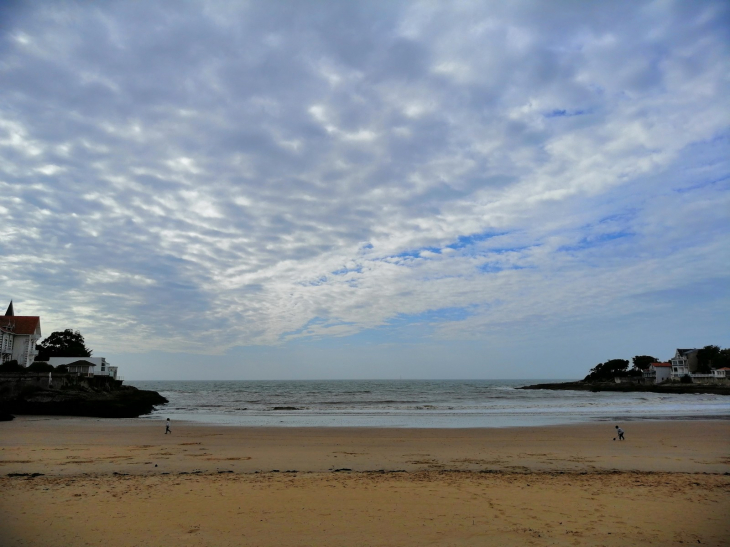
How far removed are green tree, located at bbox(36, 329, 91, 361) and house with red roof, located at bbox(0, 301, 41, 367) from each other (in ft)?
63.6

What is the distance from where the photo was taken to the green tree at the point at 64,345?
73550 mm

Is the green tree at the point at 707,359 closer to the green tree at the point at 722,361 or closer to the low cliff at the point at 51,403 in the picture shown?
Answer: the green tree at the point at 722,361

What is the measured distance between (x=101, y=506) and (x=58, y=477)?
374 centimetres

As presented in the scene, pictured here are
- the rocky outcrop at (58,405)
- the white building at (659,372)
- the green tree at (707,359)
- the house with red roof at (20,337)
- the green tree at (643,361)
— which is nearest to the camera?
the rocky outcrop at (58,405)

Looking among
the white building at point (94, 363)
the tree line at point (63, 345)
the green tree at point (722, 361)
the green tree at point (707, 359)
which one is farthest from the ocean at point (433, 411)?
the green tree at point (707, 359)

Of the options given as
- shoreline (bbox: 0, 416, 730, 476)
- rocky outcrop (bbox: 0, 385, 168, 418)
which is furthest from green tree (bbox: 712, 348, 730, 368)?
rocky outcrop (bbox: 0, 385, 168, 418)

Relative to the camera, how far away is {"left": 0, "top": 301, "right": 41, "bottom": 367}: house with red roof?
51.7 meters

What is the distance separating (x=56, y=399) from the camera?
33.9 m

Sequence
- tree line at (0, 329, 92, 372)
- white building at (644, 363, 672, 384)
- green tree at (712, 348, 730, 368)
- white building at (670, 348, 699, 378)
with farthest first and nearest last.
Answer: white building at (644, 363, 672, 384) < white building at (670, 348, 699, 378) < green tree at (712, 348, 730, 368) < tree line at (0, 329, 92, 372)

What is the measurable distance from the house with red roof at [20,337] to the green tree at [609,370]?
136 meters

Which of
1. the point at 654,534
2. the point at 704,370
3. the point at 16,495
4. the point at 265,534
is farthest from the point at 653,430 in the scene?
the point at 704,370

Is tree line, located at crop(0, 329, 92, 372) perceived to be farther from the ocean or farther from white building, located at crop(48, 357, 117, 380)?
the ocean

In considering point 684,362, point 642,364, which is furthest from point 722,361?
point 642,364

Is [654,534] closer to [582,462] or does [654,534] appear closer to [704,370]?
[582,462]
